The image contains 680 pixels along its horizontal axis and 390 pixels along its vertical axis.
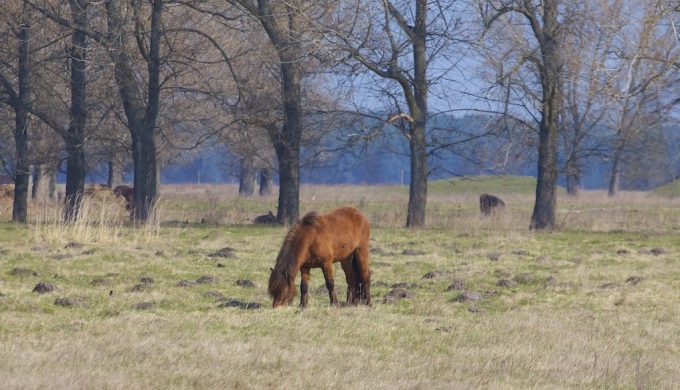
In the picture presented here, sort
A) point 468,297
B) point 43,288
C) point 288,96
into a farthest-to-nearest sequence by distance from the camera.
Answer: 1. point 288,96
2. point 468,297
3. point 43,288

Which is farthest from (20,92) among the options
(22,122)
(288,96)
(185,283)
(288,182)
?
(185,283)

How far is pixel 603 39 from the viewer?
23156mm

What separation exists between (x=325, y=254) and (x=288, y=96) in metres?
15.9

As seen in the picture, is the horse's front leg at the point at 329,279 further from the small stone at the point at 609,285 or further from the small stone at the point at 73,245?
the small stone at the point at 73,245

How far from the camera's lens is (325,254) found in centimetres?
1353

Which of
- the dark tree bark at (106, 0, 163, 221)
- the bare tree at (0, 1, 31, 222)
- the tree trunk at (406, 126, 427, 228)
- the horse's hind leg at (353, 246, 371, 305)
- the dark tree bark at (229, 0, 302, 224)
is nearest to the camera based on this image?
the horse's hind leg at (353, 246, 371, 305)

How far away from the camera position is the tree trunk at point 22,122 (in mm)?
29750

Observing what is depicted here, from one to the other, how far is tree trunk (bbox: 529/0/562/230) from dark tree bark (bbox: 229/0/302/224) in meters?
6.47

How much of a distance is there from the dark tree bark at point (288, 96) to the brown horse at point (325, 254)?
13.1 metres

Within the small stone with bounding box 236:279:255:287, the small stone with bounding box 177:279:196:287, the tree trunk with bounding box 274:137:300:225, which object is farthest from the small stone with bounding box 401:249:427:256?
the tree trunk with bounding box 274:137:300:225

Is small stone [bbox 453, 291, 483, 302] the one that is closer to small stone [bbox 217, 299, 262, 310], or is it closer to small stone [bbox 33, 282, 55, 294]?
small stone [bbox 217, 299, 262, 310]

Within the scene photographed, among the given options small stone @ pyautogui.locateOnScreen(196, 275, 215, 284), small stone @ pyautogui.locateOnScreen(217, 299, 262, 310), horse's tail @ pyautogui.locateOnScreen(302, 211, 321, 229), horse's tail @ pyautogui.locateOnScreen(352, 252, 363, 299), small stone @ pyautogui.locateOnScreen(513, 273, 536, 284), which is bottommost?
small stone @ pyautogui.locateOnScreen(217, 299, 262, 310)

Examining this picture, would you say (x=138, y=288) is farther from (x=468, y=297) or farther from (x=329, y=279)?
(x=468, y=297)

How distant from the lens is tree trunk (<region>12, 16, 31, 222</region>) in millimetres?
29750
